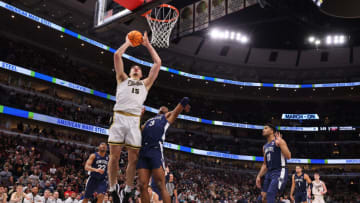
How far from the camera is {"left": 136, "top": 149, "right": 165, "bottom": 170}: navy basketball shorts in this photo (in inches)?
209

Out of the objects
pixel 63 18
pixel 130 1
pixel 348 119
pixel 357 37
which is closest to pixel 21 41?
pixel 63 18

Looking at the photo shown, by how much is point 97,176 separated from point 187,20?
1477 centimetres

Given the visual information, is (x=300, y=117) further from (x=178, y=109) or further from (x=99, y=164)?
(x=178, y=109)

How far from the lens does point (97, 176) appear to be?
26.1 ft

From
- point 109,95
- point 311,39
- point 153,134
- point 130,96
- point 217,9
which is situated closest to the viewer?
point 130,96

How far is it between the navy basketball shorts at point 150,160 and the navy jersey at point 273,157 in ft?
10.2

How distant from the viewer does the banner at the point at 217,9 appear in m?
18.9

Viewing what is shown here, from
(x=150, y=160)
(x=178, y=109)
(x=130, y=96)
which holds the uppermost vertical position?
(x=130, y=96)

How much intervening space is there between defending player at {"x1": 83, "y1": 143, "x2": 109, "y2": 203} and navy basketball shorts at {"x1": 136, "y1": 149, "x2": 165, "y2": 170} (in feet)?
8.54

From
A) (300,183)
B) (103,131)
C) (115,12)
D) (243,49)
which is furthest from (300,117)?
(115,12)

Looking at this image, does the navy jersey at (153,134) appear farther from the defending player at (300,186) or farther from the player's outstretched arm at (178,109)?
the defending player at (300,186)

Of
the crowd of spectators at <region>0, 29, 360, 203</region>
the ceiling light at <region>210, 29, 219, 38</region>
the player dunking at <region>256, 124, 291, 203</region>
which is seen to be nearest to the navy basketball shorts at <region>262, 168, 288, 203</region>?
the player dunking at <region>256, 124, 291, 203</region>

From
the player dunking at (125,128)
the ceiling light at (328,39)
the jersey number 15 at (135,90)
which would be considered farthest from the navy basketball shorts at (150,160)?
the ceiling light at (328,39)

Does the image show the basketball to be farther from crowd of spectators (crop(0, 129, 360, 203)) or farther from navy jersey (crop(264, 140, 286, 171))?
crowd of spectators (crop(0, 129, 360, 203))
